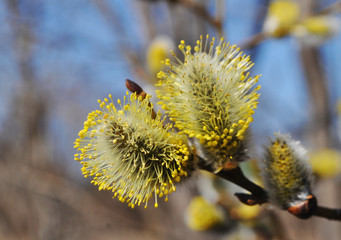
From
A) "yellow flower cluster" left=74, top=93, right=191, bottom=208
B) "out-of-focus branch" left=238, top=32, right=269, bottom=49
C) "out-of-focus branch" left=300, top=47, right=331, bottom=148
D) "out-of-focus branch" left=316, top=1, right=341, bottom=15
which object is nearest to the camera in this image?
"yellow flower cluster" left=74, top=93, right=191, bottom=208

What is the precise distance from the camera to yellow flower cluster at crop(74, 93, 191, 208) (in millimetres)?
734

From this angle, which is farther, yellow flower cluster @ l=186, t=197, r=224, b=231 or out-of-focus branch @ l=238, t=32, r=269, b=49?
out-of-focus branch @ l=238, t=32, r=269, b=49

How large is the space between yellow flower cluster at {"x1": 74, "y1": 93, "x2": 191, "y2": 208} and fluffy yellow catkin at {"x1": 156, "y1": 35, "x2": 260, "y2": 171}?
0.05 metres

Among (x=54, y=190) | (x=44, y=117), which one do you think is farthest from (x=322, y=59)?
(x=44, y=117)

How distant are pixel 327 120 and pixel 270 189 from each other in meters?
1.91

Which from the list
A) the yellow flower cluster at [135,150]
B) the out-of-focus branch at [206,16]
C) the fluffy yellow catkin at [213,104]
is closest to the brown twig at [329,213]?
the fluffy yellow catkin at [213,104]

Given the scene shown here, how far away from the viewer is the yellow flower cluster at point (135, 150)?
73 centimetres

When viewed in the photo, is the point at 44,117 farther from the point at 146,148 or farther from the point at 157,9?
the point at 146,148

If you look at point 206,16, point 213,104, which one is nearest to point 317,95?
point 206,16

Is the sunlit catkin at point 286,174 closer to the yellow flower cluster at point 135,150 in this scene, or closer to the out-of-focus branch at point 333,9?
the yellow flower cluster at point 135,150

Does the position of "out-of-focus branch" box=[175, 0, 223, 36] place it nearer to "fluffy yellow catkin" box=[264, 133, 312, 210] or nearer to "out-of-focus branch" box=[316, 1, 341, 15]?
"out-of-focus branch" box=[316, 1, 341, 15]

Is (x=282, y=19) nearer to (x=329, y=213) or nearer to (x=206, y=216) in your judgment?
(x=206, y=216)

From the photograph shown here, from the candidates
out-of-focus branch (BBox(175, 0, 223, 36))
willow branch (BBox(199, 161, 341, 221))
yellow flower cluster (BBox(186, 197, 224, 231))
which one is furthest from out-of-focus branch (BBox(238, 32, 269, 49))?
willow branch (BBox(199, 161, 341, 221))

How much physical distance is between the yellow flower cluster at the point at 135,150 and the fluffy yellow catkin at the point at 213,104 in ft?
0.15
